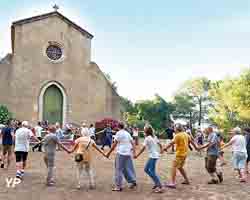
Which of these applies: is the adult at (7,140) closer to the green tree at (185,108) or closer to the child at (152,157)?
the child at (152,157)

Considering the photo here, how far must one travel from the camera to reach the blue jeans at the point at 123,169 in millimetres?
11562

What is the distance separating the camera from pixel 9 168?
15.4 m

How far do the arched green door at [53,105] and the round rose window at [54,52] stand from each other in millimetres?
2249

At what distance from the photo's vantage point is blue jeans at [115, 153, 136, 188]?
1156 centimetres

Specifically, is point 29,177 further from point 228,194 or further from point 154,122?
point 154,122

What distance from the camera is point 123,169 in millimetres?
11703

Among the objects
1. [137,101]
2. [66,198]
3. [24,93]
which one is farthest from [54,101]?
[137,101]

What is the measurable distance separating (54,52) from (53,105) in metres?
4.07

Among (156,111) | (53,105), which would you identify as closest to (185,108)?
(156,111)

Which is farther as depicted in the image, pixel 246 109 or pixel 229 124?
pixel 229 124

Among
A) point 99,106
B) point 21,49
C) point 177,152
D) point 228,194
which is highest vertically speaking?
point 21,49

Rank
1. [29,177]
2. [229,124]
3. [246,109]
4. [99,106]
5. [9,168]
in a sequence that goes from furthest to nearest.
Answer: [229,124] < [246,109] < [99,106] < [9,168] < [29,177]

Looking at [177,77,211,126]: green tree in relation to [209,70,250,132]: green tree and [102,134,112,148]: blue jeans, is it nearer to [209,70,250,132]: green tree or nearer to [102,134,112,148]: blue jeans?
[209,70,250,132]: green tree

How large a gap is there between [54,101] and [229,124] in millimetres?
23771
